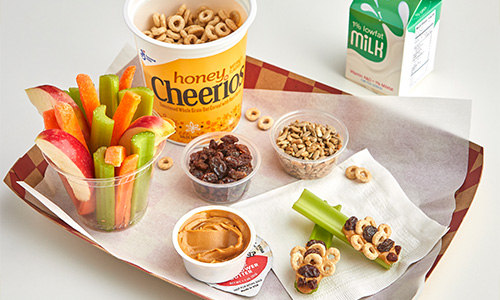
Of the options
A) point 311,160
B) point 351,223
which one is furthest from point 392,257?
point 311,160

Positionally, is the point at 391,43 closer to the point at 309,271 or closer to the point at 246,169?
the point at 246,169

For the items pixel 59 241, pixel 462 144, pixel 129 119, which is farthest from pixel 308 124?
pixel 59 241

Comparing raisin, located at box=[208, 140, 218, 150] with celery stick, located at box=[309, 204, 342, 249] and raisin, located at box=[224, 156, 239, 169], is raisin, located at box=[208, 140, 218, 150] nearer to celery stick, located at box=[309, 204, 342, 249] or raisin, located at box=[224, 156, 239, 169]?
raisin, located at box=[224, 156, 239, 169]

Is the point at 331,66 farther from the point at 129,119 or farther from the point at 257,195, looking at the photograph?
the point at 129,119

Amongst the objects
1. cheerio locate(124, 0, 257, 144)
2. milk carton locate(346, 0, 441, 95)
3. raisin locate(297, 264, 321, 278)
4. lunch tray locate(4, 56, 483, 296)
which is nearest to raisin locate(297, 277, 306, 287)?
raisin locate(297, 264, 321, 278)

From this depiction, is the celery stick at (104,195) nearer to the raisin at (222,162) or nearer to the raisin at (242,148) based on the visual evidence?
the raisin at (222,162)

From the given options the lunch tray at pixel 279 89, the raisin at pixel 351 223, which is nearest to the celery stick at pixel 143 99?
the lunch tray at pixel 279 89
